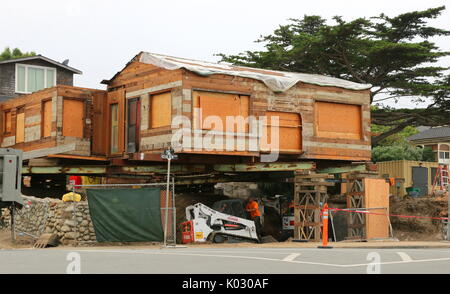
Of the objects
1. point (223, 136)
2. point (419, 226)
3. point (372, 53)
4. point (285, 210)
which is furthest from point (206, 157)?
point (372, 53)

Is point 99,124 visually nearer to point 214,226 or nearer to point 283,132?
point 214,226

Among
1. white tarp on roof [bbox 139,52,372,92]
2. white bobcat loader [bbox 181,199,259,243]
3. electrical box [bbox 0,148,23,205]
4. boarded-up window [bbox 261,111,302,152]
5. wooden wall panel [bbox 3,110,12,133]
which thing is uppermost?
white tarp on roof [bbox 139,52,372,92]

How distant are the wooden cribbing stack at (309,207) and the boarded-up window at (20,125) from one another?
1085 centimetres

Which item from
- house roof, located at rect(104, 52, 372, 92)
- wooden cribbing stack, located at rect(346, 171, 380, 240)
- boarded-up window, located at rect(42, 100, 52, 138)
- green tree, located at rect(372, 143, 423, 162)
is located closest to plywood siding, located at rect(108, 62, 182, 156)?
house roof, located at rect(104, 52, 372, 92)

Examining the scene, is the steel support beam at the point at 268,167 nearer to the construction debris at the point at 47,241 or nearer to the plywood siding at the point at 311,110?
the plywood siding at the point at 311,110

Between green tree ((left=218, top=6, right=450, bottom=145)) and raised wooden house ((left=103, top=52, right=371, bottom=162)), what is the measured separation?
37.2 ft

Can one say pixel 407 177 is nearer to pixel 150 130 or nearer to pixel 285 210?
pixel 285 210

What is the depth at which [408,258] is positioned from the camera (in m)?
13.9

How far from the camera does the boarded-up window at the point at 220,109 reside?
24.0m

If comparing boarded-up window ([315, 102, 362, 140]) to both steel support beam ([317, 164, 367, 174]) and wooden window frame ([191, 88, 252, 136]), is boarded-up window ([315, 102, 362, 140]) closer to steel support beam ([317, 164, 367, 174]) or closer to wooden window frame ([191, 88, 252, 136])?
steel support beam ([317, 164, 367, 174])

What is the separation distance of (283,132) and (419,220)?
10.3 metres

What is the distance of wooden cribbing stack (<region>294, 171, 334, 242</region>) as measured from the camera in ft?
87.5

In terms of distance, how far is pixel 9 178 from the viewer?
66.4 feet
